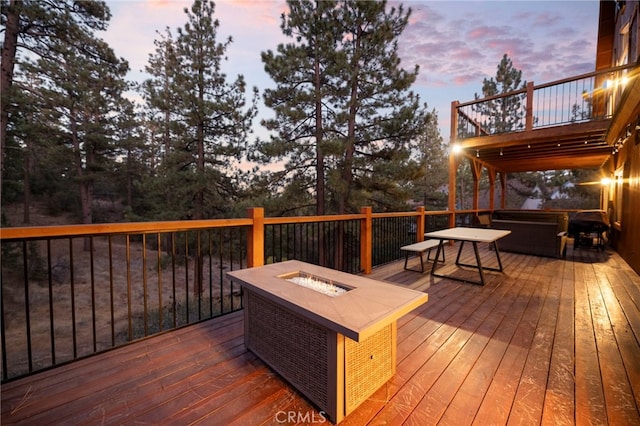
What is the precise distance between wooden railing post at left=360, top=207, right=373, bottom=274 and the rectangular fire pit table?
210cm

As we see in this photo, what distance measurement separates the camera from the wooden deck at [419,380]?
4.46ft

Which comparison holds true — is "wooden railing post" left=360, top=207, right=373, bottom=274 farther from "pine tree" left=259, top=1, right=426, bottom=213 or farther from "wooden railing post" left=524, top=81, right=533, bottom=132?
"wooden railing post" left=524, top=81, right=533, bottom=132

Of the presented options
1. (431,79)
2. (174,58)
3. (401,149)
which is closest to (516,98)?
(431,79)

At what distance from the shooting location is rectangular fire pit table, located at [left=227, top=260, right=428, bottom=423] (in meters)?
1.30

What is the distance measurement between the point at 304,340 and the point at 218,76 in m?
10.5

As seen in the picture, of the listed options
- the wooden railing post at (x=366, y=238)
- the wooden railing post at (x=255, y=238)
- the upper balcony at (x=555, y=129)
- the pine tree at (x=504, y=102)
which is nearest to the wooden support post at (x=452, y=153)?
the upper balcony at (x=555, y=129)

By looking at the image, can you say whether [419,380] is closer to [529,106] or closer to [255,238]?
[255,238]

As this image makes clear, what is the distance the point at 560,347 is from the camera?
2016 mm

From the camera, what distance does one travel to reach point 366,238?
3.95m

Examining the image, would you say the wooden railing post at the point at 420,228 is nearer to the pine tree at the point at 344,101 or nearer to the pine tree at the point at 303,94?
the pine tree at the point at 344,101

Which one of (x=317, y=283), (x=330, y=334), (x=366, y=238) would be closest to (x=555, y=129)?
(x=366, y=238)

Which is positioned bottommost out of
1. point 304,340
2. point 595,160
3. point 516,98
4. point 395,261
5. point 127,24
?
point 395,261

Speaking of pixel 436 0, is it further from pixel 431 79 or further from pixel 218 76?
pixel 218 76

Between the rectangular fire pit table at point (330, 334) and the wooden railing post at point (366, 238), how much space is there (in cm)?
210
